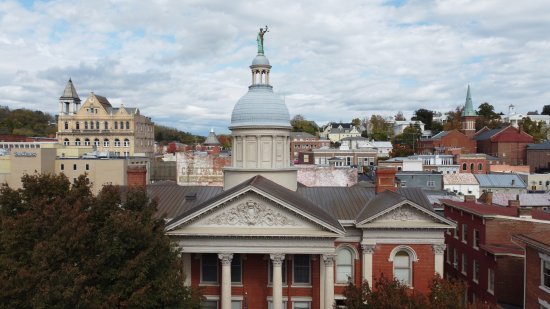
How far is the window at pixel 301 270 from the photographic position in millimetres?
32750

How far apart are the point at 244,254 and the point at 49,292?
14.2m

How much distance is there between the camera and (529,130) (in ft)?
475

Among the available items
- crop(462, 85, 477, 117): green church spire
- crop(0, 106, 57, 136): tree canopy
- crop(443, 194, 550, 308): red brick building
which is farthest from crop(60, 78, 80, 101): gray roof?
crop(462, 85, 477, 117): green church spire

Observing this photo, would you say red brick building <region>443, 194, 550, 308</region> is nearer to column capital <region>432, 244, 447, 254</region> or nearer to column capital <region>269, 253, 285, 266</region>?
column capital <region>432, 244, 447, 254</region>

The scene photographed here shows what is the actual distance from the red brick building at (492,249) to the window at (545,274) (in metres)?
5.00

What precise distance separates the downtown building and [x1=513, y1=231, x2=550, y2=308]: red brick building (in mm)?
5380

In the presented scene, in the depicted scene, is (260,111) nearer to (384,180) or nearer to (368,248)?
(384,180)

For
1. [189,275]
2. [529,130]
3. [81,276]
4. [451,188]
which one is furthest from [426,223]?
[529,130]

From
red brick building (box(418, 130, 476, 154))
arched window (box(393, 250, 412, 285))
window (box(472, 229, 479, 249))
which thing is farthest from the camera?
red brick building (box(418, 130, 476, 154))

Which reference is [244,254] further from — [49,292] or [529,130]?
[529,130]

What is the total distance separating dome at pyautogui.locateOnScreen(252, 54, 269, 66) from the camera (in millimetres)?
38625

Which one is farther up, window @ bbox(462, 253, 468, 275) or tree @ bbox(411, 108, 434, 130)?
tree @ bbox(411, 108, 434, 130)

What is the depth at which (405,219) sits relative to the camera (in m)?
31.5

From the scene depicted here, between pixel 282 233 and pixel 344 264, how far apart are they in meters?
5.63
